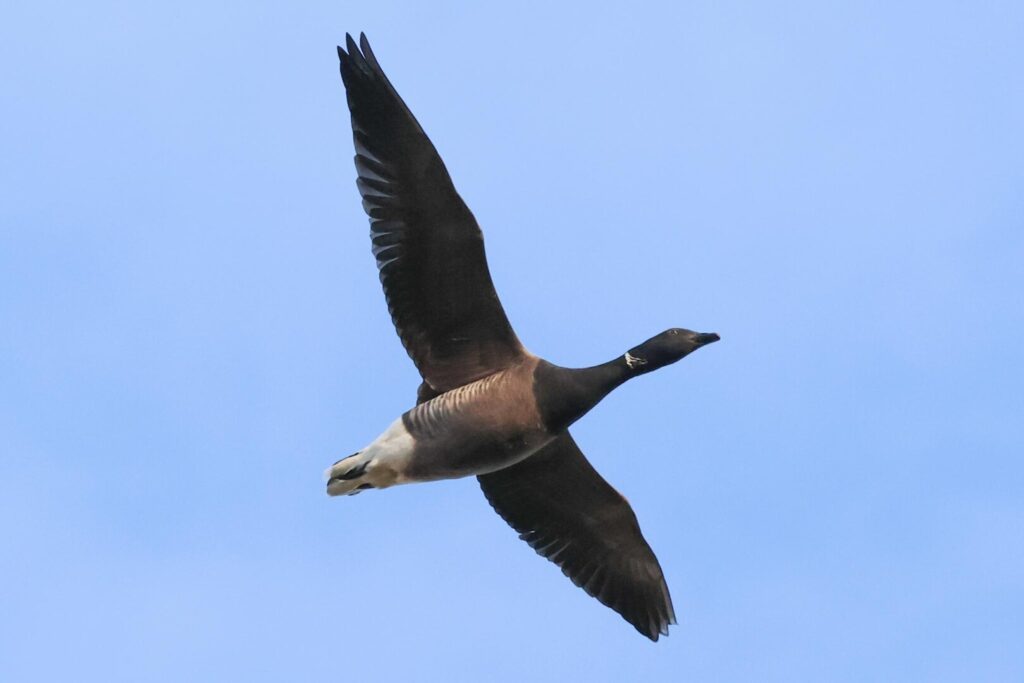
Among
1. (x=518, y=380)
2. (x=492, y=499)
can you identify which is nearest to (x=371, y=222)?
(x=518, y=380)

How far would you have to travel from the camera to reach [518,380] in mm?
19562

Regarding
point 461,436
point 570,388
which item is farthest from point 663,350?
point 461,436

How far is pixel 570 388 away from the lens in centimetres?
1930

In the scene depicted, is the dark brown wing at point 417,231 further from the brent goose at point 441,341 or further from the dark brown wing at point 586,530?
the dark brown wing at point 586,530

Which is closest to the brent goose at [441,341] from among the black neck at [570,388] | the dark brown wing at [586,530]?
the black neck at [570,388]

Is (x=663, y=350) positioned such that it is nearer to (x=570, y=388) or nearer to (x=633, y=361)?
(x=633, y=361)

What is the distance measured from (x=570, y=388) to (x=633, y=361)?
820 millimetres

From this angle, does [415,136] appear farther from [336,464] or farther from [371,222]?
[336,464]

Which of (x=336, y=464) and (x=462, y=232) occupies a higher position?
(x=462, y=232)

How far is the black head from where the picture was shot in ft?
64.3

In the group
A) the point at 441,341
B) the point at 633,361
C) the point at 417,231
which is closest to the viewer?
the point at 417,231

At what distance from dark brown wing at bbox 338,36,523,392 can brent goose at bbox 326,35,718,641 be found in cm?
1

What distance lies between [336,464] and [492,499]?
2.66 metres

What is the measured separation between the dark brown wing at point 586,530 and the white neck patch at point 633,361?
199 centimetres
